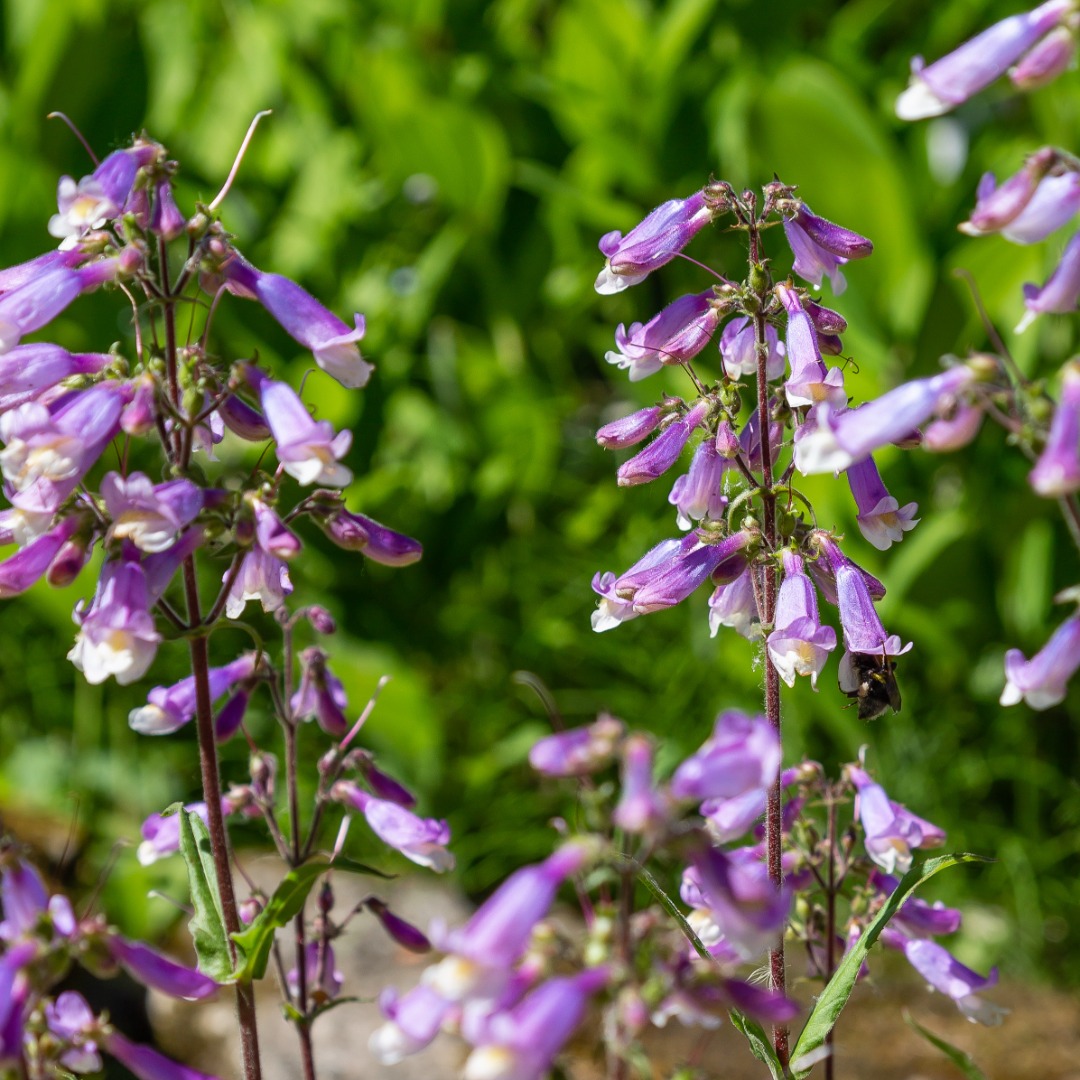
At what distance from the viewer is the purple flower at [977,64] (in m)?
1.65

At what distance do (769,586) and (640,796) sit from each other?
91 cm

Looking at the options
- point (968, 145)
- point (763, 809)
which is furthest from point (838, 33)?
point (763, 809)

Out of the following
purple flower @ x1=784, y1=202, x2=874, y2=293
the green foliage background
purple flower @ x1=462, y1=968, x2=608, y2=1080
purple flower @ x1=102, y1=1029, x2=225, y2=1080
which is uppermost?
purple flower @ x1=784, y1=202, x2=874, y2=293

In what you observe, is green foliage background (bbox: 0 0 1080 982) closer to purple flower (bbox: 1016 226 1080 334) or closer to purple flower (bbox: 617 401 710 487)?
purple flower (bbox: 617 401 710 487)

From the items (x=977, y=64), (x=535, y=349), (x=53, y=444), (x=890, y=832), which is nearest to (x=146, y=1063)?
(x=53, y=444)

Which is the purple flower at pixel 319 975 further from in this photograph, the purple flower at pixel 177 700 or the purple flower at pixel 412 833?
the purple flower at pixel 177 700

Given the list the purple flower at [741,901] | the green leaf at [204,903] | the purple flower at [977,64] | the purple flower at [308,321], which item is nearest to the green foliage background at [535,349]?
A: the green leaf at [204,903]

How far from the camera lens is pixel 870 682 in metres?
2.26

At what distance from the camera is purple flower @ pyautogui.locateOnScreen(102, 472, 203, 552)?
1.76 m

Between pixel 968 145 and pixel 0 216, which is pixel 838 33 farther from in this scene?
pixel 0 216

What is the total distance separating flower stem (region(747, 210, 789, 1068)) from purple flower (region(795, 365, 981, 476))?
0.27m

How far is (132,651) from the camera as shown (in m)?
1.81

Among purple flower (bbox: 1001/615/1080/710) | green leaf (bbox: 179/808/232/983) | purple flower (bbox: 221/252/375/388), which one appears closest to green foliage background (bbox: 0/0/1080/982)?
green leaf (bbox: 179/808/232/983)

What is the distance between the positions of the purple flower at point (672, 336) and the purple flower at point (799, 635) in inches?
16.4
